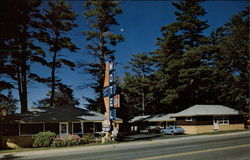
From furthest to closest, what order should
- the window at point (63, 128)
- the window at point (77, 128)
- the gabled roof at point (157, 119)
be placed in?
the gabled roof at point (157, 119)
the window at point (77, 128)
the window at point (63, 128)

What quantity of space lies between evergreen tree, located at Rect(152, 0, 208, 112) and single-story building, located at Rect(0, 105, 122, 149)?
72.9ft

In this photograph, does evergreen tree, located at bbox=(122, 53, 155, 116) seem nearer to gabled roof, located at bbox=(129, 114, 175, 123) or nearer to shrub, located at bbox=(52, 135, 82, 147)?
gabled roof, located at bbox=(129, 114, 175, 123)

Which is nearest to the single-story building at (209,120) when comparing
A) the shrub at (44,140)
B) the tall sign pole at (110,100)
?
the tall sign pole at (110,100)

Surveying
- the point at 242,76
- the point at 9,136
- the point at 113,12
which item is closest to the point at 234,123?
the point at 242,76

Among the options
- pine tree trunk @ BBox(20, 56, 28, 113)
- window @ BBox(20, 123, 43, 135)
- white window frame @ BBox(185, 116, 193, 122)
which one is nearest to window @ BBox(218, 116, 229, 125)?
white window frame @ BBox(185, 116, 193, 122)

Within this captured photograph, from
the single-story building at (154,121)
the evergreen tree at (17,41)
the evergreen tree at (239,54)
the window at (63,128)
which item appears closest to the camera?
the evergreen tree at (17,41)

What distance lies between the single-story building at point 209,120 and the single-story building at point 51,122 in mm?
14754

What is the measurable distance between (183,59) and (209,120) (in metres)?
14.6

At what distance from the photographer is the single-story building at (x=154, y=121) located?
45.9m

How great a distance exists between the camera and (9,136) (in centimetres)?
2480

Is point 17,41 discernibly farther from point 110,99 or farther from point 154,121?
point 154,121

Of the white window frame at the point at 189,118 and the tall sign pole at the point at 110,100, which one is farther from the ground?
the tall sign pole at the point at 110,100

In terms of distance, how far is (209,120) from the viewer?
36.4 m

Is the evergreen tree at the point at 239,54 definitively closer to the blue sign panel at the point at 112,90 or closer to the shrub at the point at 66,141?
the blue sign panel at the point at 112,90
